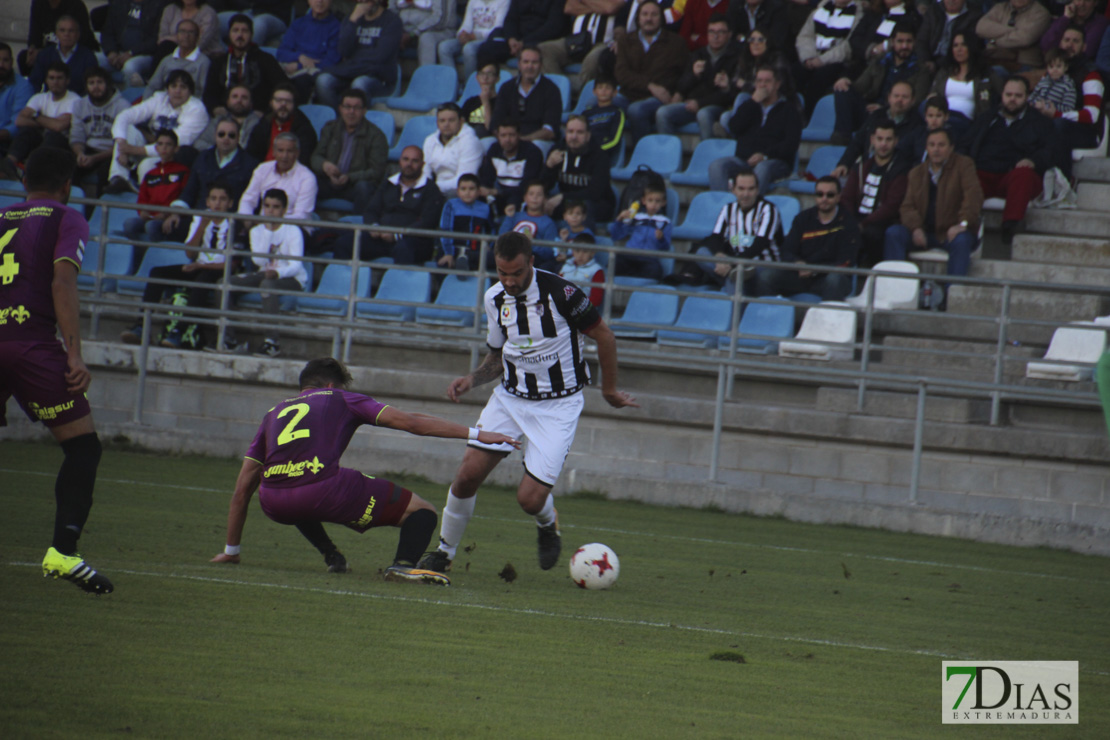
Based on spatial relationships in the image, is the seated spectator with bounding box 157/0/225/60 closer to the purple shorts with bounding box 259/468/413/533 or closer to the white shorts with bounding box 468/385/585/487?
the white shorts with bounding box 468/385/585/487

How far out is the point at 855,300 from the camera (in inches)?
522

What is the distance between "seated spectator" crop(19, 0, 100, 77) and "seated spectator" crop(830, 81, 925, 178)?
1147 centimetres

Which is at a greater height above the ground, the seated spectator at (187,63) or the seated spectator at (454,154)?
the seated spectator at (187,63)

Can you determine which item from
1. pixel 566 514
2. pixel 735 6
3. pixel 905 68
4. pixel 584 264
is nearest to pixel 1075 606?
pixel 566 514

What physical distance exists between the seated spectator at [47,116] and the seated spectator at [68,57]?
1.70ft

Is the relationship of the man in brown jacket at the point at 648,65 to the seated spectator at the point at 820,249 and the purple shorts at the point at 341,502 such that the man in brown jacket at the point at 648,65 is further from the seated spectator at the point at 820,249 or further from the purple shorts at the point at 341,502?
the purple shorts at the point at 341,502

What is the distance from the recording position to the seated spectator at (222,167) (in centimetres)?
1571

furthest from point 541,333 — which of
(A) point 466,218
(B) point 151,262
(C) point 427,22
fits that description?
(C) point 427,22

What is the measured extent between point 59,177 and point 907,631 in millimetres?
4802

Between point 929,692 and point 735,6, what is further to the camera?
point 735,6

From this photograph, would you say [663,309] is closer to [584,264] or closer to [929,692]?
[584,264]

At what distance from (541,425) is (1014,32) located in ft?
33.1

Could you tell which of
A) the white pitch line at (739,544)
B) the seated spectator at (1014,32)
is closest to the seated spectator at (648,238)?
the white pitch line at (739,544)

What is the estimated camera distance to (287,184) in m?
15.2
